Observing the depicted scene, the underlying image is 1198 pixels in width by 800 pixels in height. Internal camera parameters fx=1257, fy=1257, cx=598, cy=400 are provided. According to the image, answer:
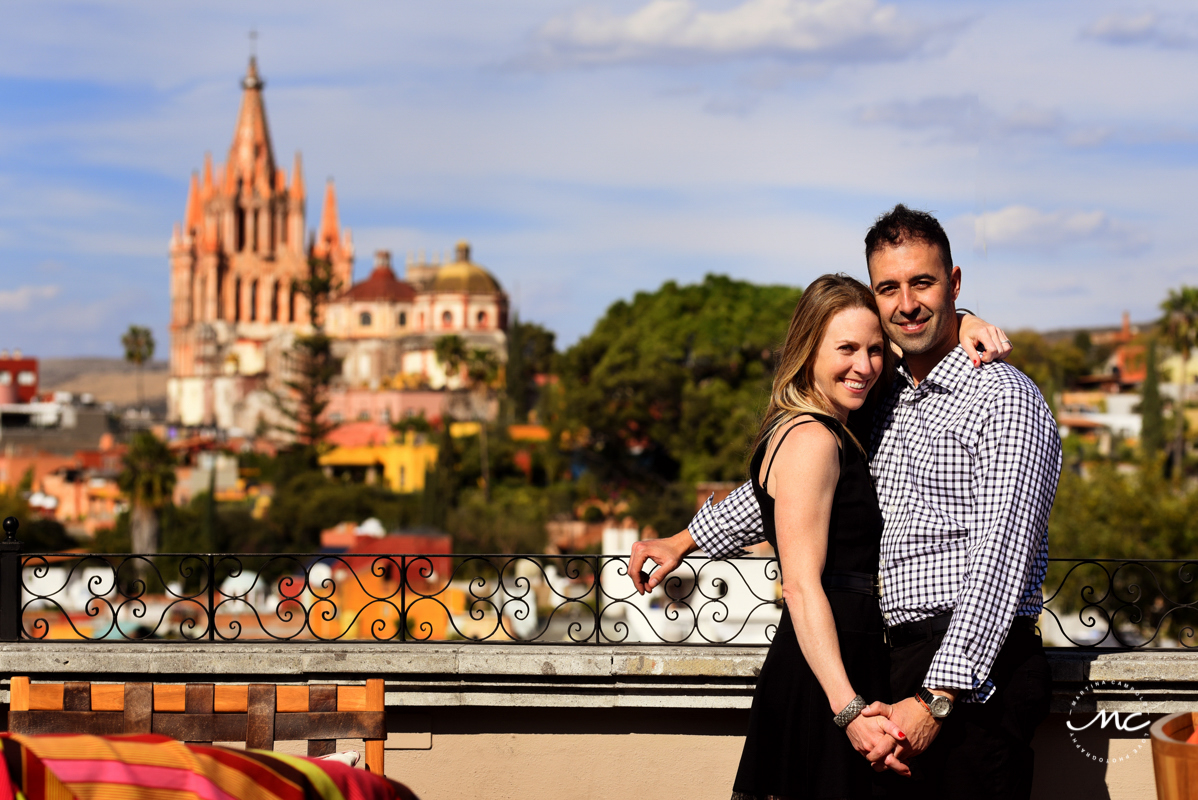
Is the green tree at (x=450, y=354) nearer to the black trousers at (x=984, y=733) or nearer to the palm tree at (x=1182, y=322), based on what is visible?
the palm tree at (x=1182, y=322)

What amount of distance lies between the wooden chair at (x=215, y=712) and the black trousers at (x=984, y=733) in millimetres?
1492

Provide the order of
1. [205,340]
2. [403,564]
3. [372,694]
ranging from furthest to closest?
[205,340]
[403,564]
[372,694]

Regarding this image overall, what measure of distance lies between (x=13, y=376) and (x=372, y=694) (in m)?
104

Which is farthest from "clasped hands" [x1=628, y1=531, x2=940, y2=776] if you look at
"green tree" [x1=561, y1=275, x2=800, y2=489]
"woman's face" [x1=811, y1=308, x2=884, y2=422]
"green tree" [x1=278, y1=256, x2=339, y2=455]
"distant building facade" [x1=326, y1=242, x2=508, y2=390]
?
"distant building facade" [x1=326, y1=242, x2=508, y2=390]

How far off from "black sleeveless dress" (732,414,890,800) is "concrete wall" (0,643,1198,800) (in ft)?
3.22

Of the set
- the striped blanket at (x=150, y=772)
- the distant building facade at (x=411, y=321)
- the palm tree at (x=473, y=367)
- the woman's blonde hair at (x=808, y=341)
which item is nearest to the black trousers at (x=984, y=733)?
the woman's blonde hair at (x=808, y=341)

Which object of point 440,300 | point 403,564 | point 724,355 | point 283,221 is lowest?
point 403,564

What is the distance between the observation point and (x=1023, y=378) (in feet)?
10.3

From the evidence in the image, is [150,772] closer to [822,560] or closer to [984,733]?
[822,560]

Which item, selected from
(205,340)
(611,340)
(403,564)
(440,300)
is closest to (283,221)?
(205,340)

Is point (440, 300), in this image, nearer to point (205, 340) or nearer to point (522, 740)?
point (205, 340)

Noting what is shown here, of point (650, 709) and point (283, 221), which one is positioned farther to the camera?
point (283, 221)

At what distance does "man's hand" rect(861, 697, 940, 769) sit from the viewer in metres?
2.91

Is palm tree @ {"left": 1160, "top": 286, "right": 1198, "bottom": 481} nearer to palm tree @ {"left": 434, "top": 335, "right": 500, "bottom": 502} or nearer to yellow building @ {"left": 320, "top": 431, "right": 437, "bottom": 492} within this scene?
yellow building @ {"left": 320, "top": 431, "right": 437, "bottom": 492}
